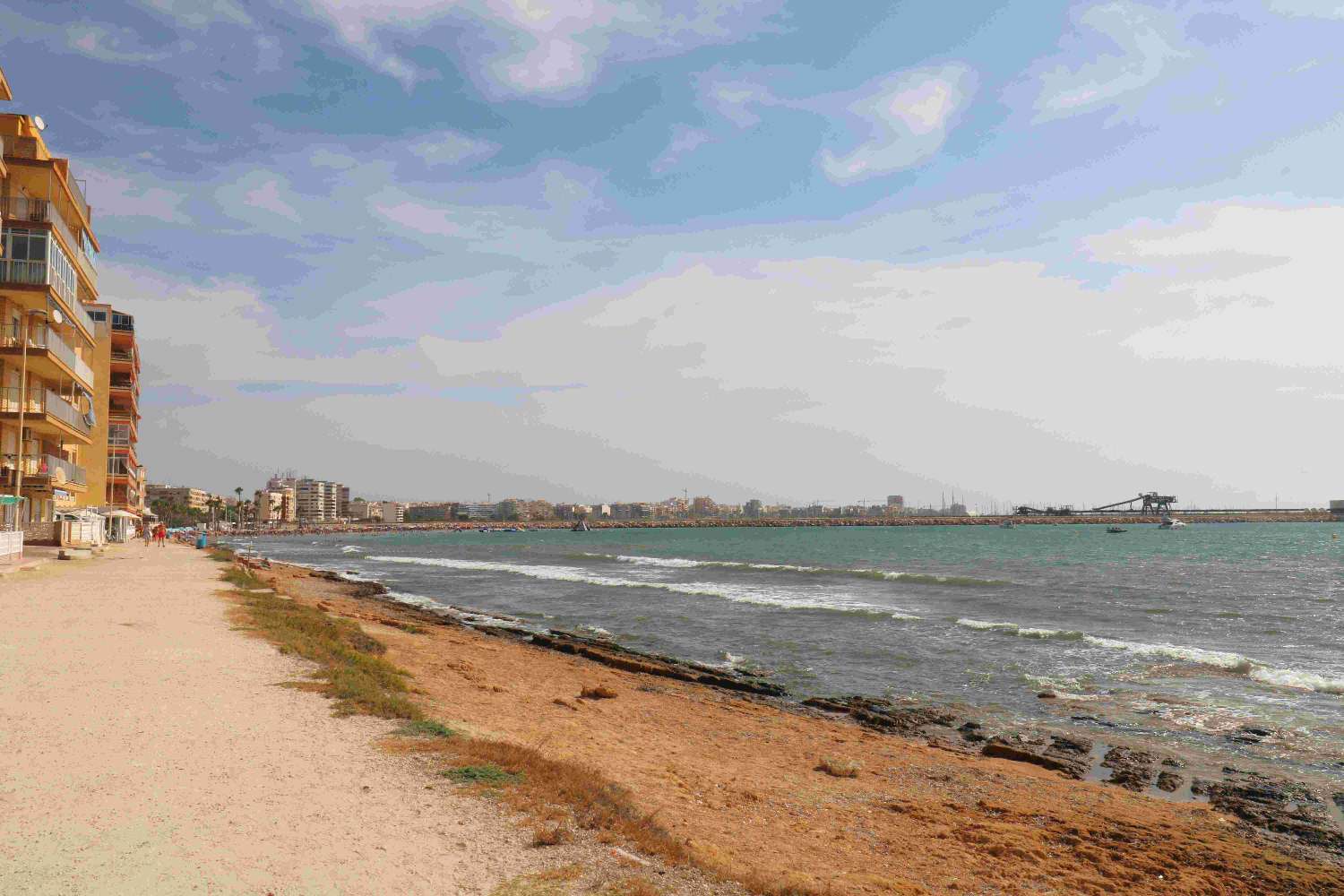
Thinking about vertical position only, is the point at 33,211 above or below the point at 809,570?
above

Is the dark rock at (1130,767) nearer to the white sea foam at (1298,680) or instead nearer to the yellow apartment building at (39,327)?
the white sea foam at (1298,680)

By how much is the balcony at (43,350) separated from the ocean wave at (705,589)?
991 inches

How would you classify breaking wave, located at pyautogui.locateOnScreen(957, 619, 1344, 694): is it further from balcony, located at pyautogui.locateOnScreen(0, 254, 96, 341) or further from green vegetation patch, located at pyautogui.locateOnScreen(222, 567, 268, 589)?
balcony, located at pyautogui.locateOnScreen(0, 254, 96, 341)

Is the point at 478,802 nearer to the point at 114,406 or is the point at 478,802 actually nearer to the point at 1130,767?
the point at 1130,767

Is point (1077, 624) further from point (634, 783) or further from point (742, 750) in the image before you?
point (634, 783)

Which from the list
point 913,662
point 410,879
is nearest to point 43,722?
point 410,879

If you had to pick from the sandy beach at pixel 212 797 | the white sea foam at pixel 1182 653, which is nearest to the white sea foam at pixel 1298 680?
the white sea foam at pixel 1182 653

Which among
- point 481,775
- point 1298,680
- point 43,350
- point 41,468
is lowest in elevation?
point 1298,680

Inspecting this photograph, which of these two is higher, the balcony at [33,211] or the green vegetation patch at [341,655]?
the balcony at [33,211]

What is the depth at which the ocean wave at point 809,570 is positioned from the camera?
42.8 m

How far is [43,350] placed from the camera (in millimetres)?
29000

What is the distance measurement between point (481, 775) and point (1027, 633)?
70.3ft

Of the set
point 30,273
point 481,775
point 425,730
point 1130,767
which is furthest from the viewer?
point 30,273

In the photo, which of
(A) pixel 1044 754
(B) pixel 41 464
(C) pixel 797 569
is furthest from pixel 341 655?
A: (C) pixel 797 569
